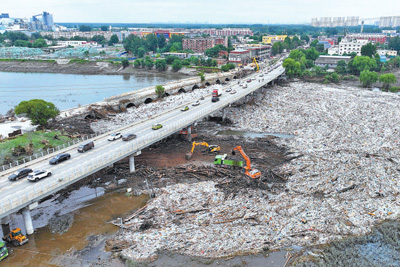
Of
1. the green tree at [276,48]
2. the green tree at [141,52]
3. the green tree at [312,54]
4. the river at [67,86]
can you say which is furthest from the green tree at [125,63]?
the green tree at [276,48]

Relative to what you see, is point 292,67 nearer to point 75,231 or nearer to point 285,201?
point 285,201

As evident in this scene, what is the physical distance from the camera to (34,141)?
128 feet

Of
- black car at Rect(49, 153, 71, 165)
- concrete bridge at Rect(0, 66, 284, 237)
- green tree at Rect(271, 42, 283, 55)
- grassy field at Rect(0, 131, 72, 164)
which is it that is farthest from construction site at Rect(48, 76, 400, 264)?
green tree at Rect(271, 42, 283, 55)

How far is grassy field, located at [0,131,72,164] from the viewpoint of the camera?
3610 cm

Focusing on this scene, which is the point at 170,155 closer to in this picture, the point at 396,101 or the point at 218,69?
the point at 396,101

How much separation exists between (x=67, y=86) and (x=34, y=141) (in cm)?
6117

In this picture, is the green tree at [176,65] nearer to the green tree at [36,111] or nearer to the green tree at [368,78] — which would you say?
the green tree at [368,78]

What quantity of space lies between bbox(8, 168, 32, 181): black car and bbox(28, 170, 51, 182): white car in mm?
1114

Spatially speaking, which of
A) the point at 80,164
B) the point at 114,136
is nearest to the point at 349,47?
the point at 114,136

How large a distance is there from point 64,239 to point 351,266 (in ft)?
68.5

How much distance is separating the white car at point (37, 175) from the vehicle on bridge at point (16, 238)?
3917 mm

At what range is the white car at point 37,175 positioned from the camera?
23922 millimetres

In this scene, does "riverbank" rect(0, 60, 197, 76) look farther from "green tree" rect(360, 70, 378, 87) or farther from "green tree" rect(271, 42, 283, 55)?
"green tree" rect(271, 42, 283, 55)

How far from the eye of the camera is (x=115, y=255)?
830 inches
